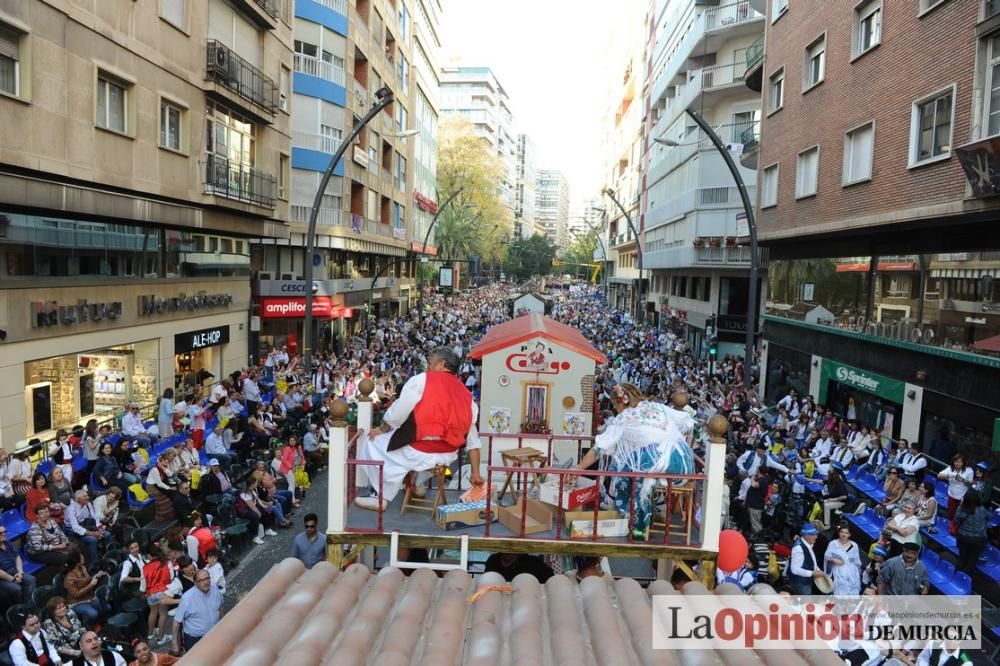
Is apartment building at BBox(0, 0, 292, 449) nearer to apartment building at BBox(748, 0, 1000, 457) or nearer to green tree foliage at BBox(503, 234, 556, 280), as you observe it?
apartment building at BBox(748, 0, 1000, 457)

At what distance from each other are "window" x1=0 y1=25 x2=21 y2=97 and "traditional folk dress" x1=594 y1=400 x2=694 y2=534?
1188 centimetres

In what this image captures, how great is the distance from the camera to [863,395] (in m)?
19.2

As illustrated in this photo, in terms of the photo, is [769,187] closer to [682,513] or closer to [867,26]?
[867,26]

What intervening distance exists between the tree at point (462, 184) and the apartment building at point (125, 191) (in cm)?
4502

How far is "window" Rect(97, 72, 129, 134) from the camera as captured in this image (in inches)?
599

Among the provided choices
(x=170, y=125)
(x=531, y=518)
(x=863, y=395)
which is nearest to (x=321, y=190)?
(x=170, y=125)

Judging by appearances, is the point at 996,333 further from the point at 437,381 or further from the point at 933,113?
the point at 437,381

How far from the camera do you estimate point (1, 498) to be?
10180 mm

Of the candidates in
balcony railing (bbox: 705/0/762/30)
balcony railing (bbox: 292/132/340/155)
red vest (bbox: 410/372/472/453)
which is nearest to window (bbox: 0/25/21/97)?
red vest (bbox: 410/372/472/453)

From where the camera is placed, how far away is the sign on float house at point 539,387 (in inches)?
514

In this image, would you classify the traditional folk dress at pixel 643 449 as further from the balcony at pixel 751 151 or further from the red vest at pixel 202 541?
the balcony at pixel 751 151

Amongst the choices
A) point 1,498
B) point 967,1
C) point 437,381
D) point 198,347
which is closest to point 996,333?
point 967,1

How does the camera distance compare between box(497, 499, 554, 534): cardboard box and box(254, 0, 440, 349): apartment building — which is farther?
box(254, 0, 440, 349): apartment building

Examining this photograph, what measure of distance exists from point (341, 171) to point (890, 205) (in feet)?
77.2
